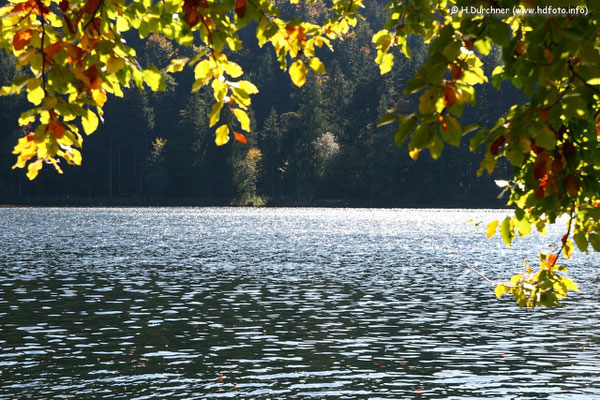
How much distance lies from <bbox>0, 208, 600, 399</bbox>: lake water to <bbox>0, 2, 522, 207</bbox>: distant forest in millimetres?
73286

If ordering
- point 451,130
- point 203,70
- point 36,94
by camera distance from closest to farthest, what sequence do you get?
point 451,130 < point 36,94 < point 203,70

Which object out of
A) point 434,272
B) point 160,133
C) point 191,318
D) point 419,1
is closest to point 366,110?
point 160,133

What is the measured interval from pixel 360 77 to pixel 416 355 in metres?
116

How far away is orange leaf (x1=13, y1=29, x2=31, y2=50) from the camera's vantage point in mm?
4270

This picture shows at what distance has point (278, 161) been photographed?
429 feet

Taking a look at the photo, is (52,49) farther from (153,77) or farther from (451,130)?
(451,130)

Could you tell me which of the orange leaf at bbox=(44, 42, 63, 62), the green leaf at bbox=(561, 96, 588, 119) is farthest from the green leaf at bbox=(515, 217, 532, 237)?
the orange leaf at bbox=(44, 42, 63, 62)

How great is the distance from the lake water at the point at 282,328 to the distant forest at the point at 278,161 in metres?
73.3

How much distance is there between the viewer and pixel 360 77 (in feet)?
441

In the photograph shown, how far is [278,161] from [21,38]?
4979 inches

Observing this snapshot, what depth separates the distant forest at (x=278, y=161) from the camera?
123m

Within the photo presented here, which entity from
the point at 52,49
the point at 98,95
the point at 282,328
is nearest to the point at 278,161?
the point at 282,328

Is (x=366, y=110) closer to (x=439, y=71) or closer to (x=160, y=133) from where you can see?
(x=160, y=133)

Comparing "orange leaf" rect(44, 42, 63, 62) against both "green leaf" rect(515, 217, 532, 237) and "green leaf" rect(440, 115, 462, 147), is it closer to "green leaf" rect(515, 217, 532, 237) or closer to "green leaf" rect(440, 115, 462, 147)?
"green leaf" rect(440, 115, 462, 147)
